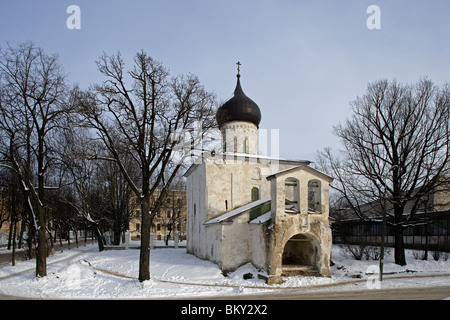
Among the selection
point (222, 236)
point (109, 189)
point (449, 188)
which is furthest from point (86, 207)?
point (449, 188)

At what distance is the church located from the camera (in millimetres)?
16977

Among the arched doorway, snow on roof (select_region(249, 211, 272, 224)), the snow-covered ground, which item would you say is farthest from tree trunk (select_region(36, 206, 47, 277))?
the arched doorway

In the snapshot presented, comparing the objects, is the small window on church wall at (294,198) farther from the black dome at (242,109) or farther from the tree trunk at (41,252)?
the tree trunk at (41,252)

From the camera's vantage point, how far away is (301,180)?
1747cm

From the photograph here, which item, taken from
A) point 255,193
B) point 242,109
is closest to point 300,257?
point 255,193

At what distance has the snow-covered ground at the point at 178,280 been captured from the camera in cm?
1329

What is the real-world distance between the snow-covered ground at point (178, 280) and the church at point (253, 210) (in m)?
1.02

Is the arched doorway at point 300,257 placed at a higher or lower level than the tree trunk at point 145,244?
lower

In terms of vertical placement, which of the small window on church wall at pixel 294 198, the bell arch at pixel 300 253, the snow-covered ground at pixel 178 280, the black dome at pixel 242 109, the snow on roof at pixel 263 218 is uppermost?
the black dome at pixel 242 109

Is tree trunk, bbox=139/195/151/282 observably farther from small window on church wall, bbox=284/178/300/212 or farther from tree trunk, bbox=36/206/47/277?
small window on church wall, bbox=284/178/300/212

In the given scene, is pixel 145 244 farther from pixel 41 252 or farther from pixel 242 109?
pixel 242 109

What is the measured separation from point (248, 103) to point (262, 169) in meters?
5.14

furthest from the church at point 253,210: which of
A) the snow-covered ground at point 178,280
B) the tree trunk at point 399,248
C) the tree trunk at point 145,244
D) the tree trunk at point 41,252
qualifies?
the tree trunk at point 41,252

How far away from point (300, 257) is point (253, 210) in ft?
14.8
